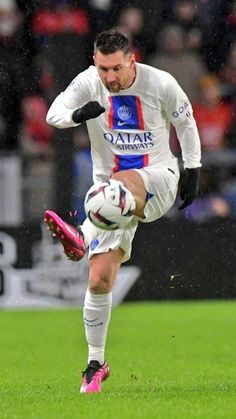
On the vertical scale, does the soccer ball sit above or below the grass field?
above

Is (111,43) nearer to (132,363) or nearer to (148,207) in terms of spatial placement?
(148,207)

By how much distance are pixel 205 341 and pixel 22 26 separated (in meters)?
3.43

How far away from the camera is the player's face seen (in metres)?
6.85

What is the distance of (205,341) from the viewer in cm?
998

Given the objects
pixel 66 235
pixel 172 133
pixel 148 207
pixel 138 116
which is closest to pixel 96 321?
pixel 66 235

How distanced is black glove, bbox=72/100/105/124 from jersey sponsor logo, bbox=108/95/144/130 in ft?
1.19

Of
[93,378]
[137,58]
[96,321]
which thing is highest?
[137,58]

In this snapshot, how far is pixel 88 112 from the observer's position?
22.0 ft

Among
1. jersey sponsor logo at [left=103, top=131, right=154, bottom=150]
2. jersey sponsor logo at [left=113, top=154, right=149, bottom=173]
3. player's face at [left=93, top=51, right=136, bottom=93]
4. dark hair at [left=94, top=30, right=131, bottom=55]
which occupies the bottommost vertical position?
jersey sponsor logo at [left=113, top=154, right=149, bottom=173]

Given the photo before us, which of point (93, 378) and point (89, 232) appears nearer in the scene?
point (93, 378)

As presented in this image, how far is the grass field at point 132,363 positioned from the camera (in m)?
6.05

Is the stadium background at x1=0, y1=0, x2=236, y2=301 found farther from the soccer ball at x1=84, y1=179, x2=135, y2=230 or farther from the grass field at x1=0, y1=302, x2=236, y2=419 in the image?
the soccer ball at x1=84, y1=179, x2=135, y2=230

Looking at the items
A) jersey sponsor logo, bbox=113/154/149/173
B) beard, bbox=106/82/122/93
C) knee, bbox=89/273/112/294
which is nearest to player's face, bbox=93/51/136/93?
beard, bbox=106/82/122/93

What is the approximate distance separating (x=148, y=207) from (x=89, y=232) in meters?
0.35
